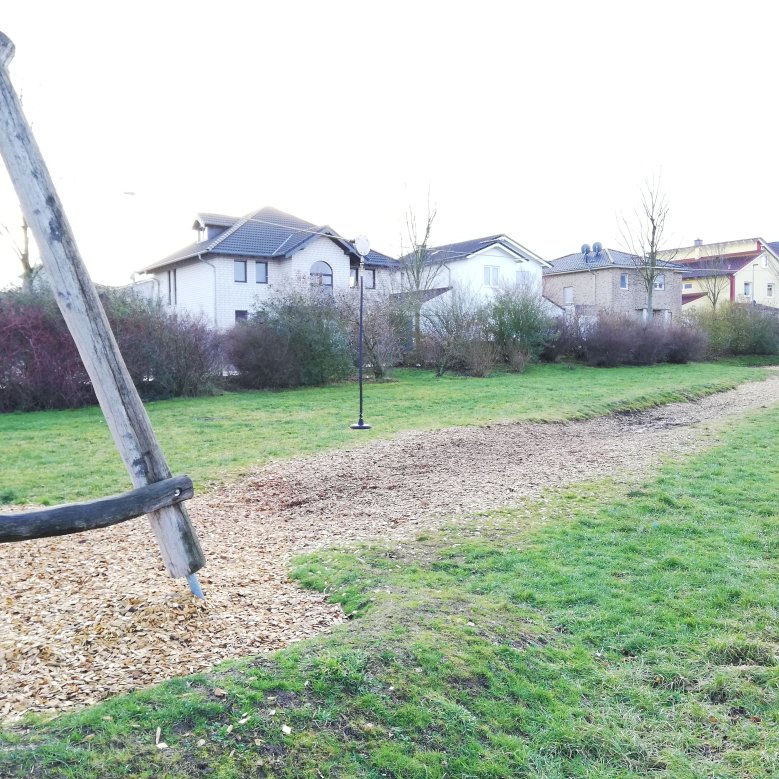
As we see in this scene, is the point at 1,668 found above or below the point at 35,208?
below

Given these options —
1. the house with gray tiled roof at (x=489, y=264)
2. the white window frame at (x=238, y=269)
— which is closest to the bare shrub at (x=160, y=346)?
the white window frame at (x=238, y=269)

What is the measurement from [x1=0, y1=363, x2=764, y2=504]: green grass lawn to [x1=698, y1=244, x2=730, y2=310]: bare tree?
92.8ft

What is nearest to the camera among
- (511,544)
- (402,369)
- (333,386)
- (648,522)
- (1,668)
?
(1,668)

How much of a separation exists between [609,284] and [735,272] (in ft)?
39.4

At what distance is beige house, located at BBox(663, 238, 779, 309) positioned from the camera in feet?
167

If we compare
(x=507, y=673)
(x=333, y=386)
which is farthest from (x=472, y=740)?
(x=333, y=386)

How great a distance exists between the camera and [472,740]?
3.11 m

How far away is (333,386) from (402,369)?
541 cm

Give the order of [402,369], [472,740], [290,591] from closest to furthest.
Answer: [472,740]
[290,591]
[402,369]

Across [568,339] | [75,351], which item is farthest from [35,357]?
[568,339]

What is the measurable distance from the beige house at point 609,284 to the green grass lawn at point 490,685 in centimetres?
4198

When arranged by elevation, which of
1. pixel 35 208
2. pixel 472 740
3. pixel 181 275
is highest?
pixel 181 275

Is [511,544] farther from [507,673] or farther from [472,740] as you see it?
[472,740]

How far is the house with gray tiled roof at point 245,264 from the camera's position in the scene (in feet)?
109
